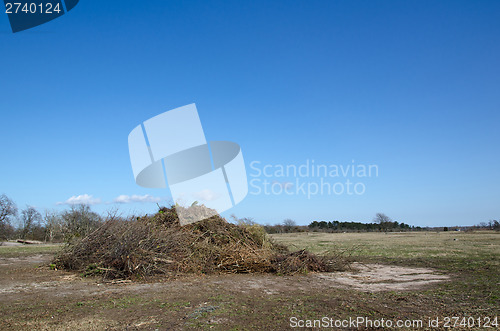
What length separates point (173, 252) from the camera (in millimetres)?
10875

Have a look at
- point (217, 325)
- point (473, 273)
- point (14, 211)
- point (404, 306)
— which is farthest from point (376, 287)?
point (14, 211)

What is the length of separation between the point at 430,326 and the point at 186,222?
9336 mm

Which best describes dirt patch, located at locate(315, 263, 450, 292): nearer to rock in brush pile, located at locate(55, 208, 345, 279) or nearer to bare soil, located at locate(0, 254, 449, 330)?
bare soil, located at locate(0, 254, 449, 330)

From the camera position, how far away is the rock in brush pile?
9.93 m

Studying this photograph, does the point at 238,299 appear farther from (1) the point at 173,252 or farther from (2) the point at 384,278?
(2) the point at 384,278

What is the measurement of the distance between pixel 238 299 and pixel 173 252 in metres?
4.60

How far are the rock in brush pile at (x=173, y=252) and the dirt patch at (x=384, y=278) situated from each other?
1028 mm

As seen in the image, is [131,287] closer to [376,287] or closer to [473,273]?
[376,287]

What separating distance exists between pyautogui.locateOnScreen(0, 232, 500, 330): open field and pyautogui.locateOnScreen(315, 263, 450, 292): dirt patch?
0.03 metres

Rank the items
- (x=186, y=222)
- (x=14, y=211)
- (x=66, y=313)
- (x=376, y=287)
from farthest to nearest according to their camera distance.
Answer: (x=14, y=211), (x=186, y=222), (x=376, y=287), (x=66, y=313)

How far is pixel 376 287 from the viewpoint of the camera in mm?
8258

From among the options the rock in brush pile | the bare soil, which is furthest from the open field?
the rock in brush pile

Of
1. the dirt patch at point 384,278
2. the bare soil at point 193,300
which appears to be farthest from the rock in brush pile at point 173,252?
the dirt patch at point 384,278

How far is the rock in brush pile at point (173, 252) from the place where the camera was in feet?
32.6
